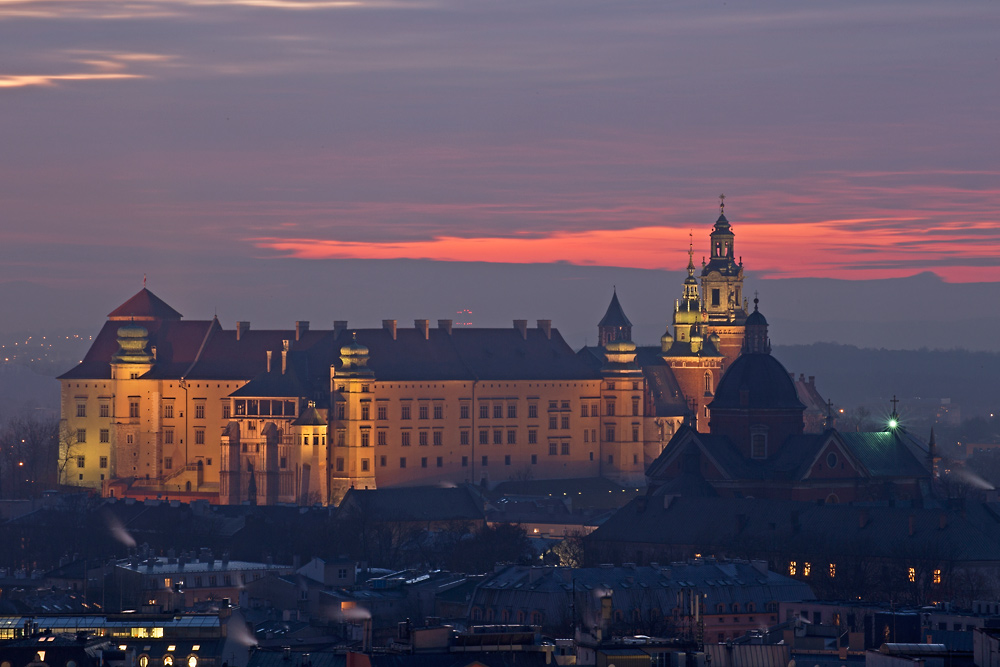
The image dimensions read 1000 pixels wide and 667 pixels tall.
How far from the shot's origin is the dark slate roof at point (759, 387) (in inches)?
6983

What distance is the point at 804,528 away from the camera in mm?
153000

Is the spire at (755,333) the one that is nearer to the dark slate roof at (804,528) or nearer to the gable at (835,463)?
the gable at (835,463)

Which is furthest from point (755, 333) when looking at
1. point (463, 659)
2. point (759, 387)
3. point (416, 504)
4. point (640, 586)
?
point (463, 659)

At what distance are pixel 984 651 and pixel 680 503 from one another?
9328 cm

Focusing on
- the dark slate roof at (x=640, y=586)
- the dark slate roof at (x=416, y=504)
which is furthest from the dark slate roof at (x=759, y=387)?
the dark slate roof at (x=640, y=586)

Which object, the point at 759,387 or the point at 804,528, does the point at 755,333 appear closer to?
the point at 759,387

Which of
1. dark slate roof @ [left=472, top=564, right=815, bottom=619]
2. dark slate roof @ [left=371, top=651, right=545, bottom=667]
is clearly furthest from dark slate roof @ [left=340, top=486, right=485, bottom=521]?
dark slate roof @ [left=371, top=651, right=545, bottom=667]

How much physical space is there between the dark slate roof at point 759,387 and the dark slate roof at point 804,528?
14785 millimetres

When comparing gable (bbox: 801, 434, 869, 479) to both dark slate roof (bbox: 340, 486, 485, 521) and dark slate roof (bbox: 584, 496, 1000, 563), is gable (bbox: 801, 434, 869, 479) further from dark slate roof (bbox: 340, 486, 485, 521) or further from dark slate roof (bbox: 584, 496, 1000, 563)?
dark slate roof (bbox: 340, 486, 485, 521)

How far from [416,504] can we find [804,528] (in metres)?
45.9

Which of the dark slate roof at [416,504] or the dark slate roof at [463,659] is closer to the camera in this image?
the dark slate roof at [463,659]

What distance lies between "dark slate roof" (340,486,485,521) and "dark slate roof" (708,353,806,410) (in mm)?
21327

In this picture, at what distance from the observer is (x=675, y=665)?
295ft

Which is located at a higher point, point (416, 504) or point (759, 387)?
point (759, 387)
